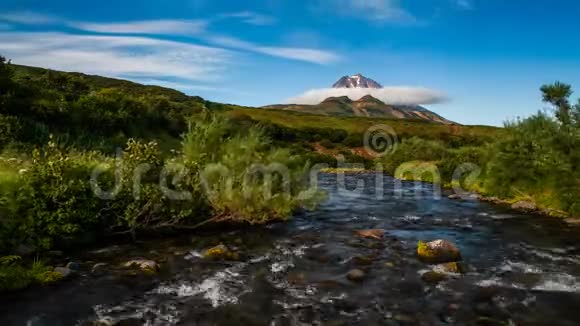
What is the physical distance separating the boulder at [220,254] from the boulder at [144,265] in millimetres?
2124

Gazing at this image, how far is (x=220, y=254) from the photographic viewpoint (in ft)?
57.5

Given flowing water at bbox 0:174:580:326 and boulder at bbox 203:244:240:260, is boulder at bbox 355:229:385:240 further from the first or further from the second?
boulder at bbox 203:244:240:260

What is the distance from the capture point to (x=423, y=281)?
15.0 m

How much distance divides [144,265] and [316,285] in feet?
19.0

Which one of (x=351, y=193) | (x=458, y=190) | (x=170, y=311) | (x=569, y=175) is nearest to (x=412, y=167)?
(x=458, y=190)

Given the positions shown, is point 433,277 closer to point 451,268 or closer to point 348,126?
point 451,268

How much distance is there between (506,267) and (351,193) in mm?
24484

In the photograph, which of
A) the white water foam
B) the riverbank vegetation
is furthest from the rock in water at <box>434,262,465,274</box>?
the riverbank vegetation

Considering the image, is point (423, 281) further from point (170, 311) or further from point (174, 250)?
point (174, 250)

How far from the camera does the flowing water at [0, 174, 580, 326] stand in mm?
11852

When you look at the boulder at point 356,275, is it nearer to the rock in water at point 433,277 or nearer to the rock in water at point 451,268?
the rock in water at point 433,277

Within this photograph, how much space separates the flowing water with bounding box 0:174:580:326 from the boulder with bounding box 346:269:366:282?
0.23m

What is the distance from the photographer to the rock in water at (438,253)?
17.6 meters

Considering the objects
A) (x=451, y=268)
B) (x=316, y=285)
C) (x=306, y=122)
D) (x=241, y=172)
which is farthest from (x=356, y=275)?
(x=306, y=122)
